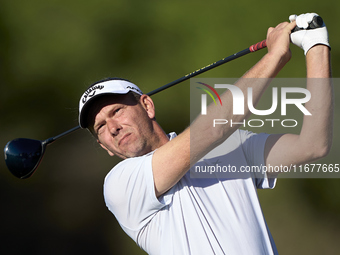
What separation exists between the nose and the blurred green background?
66.4 inches

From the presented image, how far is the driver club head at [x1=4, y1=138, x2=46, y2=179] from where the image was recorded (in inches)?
78.2

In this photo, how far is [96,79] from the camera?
3461 millimetres

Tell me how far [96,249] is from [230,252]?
2.19 metres

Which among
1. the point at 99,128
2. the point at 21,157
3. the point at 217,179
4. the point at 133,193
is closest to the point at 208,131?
the point at 217,179

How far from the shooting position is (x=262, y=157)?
5.39ft

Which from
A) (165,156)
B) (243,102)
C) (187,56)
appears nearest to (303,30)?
(243,102)

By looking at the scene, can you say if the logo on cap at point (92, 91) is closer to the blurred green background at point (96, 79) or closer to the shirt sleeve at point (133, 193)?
the shirt sleeve at point (133, 193)

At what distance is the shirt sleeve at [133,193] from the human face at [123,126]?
14cm

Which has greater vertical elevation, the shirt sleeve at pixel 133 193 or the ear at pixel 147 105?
the ear at pixel 147 105

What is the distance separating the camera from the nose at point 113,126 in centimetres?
170

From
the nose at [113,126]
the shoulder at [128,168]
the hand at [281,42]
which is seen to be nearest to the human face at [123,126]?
the nose at [113,126]

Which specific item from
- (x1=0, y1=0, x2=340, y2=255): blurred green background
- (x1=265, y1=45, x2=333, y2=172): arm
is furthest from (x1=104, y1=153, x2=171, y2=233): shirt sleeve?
(x1=0, y1=0, x2=340, y2=255): blurred green background

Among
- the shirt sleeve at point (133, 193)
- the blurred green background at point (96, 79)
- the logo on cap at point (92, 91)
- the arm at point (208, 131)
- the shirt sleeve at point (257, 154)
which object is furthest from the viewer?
the blurred green background at point (96, 79)

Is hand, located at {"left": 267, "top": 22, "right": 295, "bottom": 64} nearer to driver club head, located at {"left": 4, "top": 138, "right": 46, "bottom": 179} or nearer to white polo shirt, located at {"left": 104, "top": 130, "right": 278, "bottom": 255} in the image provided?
white polo shirt, located at {"left": 104, "top": 130, "right": 278, "bottom": 255}
